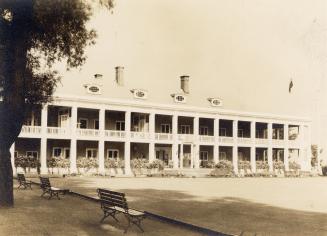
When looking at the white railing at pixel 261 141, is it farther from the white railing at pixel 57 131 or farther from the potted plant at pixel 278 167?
the white railing at pixel 57 131

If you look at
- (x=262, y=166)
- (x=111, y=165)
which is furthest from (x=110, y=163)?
(x=262, y=166)

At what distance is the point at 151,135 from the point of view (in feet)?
146

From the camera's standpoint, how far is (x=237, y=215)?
14.1 metres

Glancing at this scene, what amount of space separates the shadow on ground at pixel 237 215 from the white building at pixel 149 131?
2098cm

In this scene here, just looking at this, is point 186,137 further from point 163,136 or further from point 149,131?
point 149,131

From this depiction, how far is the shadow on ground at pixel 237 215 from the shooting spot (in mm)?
11680

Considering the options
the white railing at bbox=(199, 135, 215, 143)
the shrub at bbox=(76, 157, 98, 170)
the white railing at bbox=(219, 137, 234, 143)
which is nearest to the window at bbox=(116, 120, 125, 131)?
the shrub at bbox=(76, 157, 98, 170)

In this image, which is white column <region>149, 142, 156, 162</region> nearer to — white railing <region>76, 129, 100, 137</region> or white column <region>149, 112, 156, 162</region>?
white column <region>149, 112, 156, 162</region>

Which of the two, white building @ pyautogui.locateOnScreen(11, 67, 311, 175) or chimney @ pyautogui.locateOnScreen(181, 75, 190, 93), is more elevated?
A: chimney @ pyautogui.locateOnScreen(181, 75, 190, 93)

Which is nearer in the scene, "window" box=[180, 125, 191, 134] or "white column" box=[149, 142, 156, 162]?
"white column" box=[149, 142, 156, 162]

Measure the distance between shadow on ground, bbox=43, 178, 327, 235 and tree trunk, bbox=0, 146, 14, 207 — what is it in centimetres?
422

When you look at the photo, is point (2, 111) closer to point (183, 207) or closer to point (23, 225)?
point (23, 225)

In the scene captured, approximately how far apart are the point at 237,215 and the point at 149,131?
30749 millimetres

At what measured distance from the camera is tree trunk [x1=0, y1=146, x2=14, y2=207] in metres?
14.9
